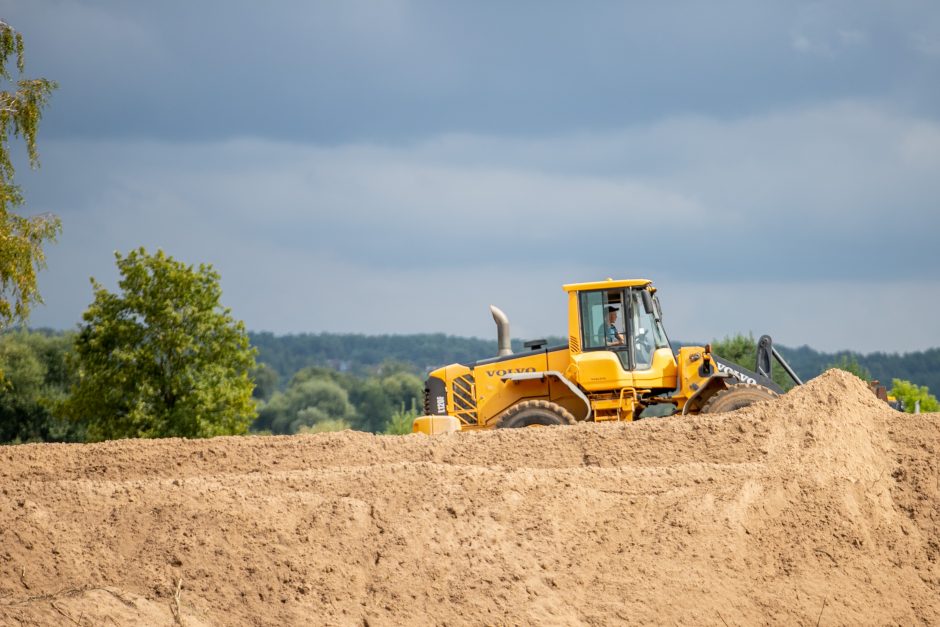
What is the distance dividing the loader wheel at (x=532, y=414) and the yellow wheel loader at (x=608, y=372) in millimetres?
16

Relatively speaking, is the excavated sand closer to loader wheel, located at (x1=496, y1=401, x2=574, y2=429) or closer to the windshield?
loader wheel, located at (x1=496, y1=401, x2=574, y2=429)

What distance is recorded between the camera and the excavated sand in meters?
9.56

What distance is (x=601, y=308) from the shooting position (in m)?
16.6

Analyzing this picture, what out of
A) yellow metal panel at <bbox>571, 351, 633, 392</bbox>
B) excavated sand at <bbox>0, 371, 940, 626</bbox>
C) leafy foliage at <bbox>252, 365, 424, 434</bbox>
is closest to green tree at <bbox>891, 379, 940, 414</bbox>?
yellow metal panel at <bbox>571, 351, 633, 392</bbox>

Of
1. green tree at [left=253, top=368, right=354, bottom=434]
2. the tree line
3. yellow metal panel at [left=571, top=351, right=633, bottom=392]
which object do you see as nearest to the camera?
yellow metal panel at [left=571, top=351, right=633, bottom=392]

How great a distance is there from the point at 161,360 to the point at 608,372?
2172cm

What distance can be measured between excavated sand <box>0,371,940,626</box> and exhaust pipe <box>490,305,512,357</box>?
525 cm

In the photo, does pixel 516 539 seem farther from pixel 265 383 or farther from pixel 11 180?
pixel 265 383

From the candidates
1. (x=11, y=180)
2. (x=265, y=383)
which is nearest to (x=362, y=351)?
(x=265, y=383)

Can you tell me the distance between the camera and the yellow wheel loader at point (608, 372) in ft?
53.0

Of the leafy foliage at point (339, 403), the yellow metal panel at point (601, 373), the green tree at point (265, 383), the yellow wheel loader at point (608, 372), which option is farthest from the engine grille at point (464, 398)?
the green tree at point (265, 383)

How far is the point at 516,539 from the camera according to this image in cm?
1034

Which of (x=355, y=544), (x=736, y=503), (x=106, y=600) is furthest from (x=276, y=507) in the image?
(x=736, y=503)

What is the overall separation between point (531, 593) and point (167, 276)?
89.9 feet
